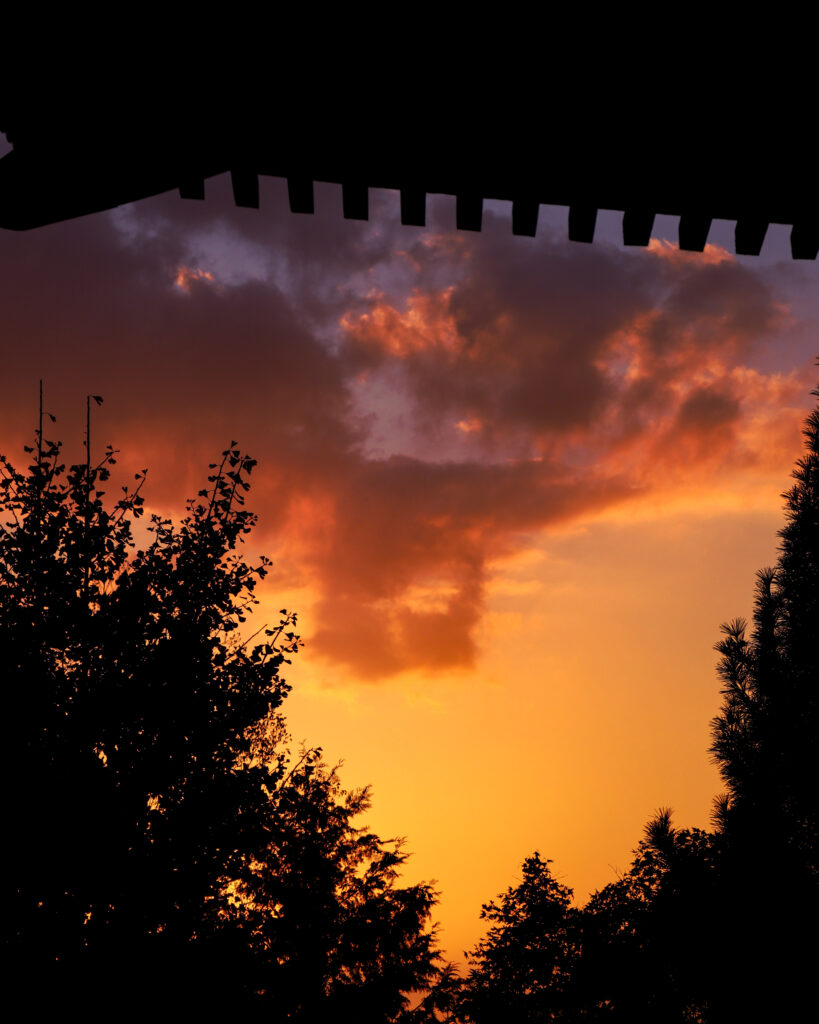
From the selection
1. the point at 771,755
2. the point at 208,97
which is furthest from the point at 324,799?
the point at 208,97

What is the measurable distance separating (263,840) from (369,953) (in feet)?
92.4

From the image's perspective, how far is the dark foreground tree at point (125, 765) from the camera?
46.2 ft

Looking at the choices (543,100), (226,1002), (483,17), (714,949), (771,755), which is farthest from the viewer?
(226,1002)

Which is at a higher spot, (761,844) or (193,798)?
(193,798)

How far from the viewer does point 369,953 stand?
136 ft

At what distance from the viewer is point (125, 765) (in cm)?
1608

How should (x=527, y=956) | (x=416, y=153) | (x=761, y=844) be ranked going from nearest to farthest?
(x=416, y=153), (x=761, y=844), (x=527, y=956)

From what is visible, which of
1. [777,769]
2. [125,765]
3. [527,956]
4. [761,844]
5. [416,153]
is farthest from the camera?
[527,956]

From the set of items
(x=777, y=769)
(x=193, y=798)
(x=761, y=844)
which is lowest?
(x=761, y=844)

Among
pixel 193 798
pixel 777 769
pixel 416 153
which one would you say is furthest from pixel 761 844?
pixel 193 798

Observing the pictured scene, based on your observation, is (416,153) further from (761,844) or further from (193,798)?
(193,798)

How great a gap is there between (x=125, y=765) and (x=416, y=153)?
15.9 m

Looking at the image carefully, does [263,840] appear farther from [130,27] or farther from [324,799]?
[324,799]

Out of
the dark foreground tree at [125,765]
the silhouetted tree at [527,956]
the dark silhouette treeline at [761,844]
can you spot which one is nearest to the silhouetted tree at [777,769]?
the dark silhouette treeline at [761,844]
